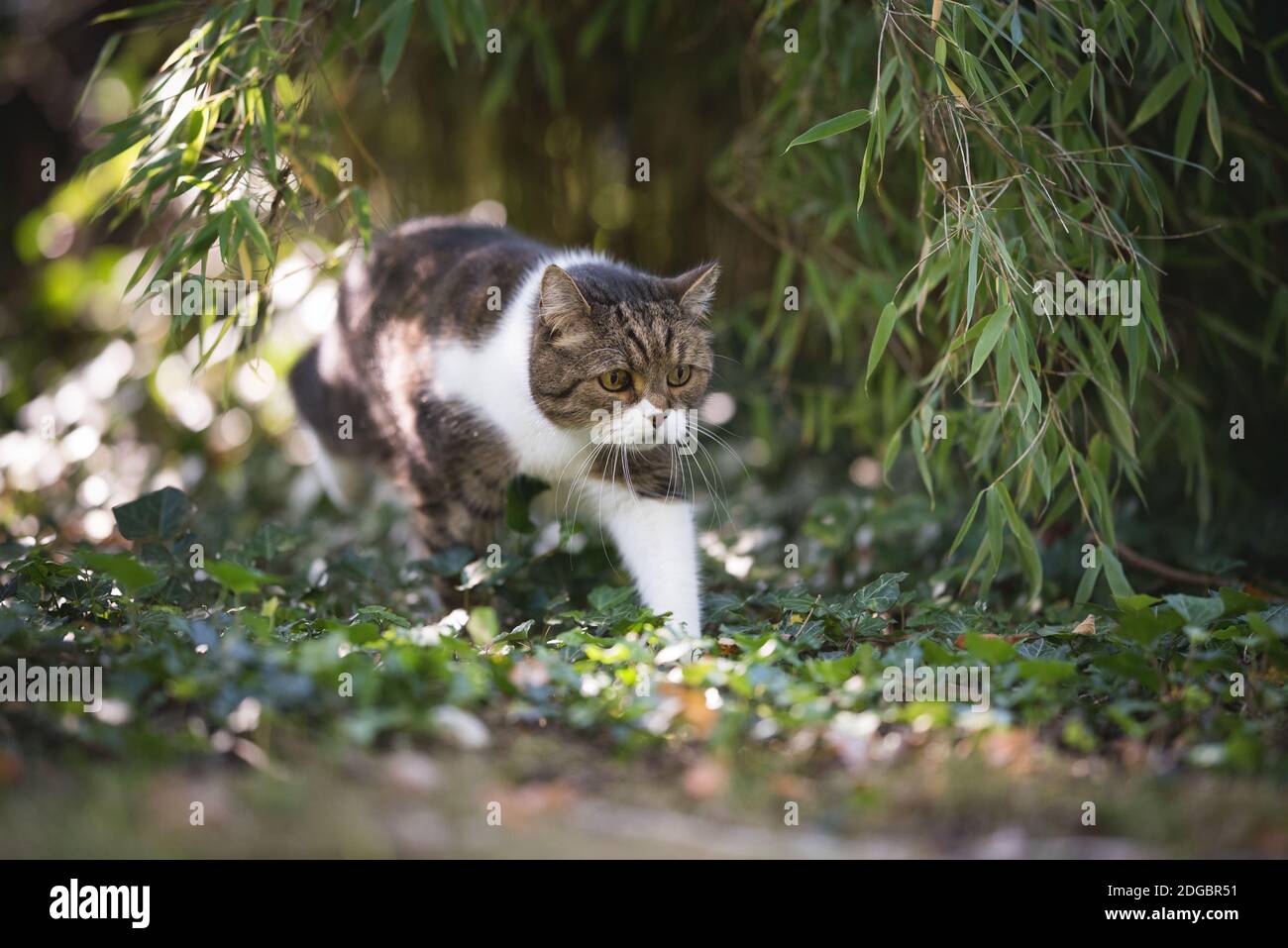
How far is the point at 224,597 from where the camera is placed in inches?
113

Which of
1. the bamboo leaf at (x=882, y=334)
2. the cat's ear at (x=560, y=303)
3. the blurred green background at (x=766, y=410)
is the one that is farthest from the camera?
the cat's ear at (x=560, y=303)

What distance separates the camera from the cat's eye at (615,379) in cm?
287

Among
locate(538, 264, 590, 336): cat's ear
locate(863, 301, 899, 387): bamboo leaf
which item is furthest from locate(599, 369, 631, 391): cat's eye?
locate(863, 301, 899, 387): bamboo leaf

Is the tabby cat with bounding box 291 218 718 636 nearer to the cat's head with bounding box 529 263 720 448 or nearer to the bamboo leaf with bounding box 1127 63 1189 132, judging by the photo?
the cat's head with bounding box 529 263 720 448

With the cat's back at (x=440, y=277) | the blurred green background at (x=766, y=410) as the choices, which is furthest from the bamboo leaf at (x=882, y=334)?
the cat's back at (x=440, y=277)

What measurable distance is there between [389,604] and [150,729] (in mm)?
1220

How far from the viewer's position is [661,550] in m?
3.00

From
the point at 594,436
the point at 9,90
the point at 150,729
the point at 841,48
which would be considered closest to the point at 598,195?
the point at 841,48

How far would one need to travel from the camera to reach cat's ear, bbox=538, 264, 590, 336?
109 inches

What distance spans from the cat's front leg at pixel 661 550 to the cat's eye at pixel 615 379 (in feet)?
1.04

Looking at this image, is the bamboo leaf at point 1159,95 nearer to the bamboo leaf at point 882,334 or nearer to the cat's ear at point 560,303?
the bamboo leaf at point 882,334

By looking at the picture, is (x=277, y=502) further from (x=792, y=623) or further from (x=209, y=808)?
(x=209, y=808)

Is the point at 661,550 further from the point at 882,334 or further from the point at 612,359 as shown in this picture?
the point at 882,334

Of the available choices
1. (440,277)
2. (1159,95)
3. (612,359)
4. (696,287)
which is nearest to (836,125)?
(696,287)
